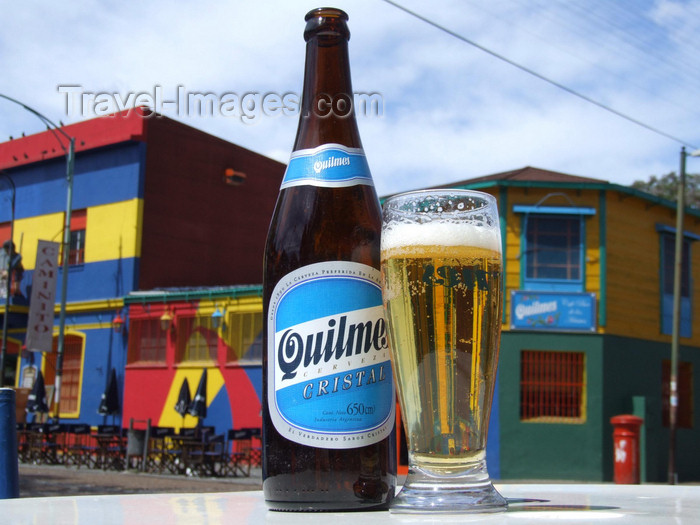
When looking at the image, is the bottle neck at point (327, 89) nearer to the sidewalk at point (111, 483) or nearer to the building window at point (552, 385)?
the sidewalk at point (111, 483)

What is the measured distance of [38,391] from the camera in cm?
2062

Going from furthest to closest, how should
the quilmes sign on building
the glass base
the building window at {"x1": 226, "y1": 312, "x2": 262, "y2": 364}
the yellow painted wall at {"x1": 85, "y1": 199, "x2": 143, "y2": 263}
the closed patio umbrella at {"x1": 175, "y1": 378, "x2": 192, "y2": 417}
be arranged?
the yellow painted wall at {"x1": 85, "y1": 199, "x2": 143, "y2": 263} → the building window at {"x1": 226, "y1": 312, "x2": 262, "y2": 364} → the closed patio umbrella at {"x1": 175, "y1": 378, "x2": 192, "y2": 417} → the quilmes sign on building → the glass base

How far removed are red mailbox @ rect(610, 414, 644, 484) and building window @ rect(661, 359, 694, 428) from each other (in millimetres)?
5754

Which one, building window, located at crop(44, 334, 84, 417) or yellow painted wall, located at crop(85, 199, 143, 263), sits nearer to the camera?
yellow painted wall, located at crop(85, 199, 143, 263)

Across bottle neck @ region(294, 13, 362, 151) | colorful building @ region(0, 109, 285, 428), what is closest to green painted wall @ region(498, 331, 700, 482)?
colorful building @ region(0, 109, 285, 428)

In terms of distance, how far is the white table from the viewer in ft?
4.32

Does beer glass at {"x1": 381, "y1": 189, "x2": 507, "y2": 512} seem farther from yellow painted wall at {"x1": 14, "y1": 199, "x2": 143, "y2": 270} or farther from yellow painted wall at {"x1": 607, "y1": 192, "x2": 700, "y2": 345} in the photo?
yellow painted wall at {"x1": 14, "y1": 199, "x2": 143, "y2": 270}

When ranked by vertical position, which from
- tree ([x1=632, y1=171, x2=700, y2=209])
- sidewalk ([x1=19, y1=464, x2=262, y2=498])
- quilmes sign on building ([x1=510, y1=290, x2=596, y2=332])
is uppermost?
tree ([x1=632, y1=171, x2=700, y2=209])

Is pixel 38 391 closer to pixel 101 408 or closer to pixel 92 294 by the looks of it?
pixel 101 408

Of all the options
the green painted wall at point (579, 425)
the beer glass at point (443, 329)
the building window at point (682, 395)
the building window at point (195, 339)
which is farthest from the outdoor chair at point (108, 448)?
the beer glass at point (443, 329)

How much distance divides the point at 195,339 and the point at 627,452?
36.2 ft

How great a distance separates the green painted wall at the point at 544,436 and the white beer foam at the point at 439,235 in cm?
1660

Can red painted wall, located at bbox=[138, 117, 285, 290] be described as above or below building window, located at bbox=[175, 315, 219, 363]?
above

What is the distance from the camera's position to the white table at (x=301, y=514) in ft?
4.32
